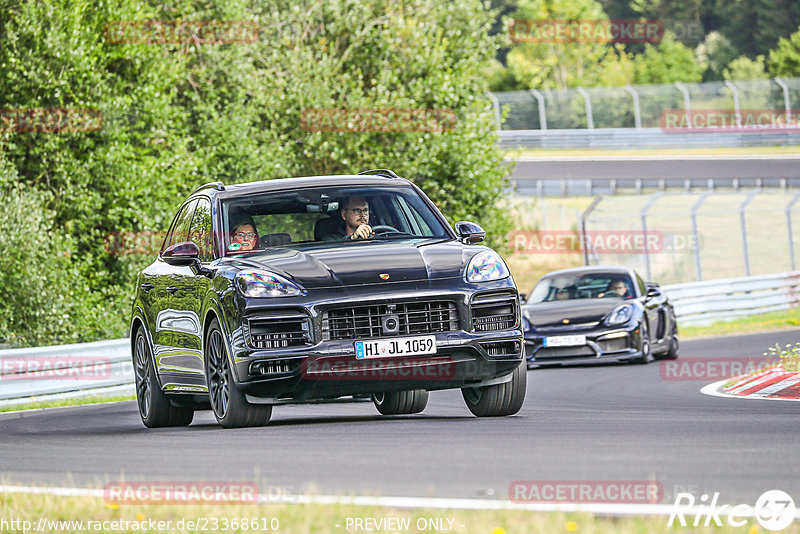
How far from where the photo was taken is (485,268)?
9.69 meters

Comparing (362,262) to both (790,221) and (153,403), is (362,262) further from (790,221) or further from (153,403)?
(790,221)

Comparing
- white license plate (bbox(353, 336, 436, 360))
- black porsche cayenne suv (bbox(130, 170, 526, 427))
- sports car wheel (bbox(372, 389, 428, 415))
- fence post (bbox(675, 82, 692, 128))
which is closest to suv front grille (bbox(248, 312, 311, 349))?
black porsche cayenne suv (bbox(130, 170, 526, 427))

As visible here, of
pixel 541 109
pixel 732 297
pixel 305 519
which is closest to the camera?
pixel 305 519

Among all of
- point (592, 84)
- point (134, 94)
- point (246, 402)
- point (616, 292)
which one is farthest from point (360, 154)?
point (592, 84)

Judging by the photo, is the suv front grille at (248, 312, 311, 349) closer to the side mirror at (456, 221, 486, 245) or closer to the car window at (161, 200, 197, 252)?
the side mirror at (456, 221, 486, 245)

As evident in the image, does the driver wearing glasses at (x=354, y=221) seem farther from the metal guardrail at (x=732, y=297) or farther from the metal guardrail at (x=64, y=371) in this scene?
the metal guardrail at (x=732, y=297)

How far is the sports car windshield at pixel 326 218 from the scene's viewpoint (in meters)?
10.4

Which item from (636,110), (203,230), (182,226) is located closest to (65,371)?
(182,226)

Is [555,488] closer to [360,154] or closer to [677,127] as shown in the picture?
[360,154]

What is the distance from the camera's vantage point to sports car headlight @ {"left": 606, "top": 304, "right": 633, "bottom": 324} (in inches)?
731

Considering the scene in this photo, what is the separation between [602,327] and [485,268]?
30.0ft

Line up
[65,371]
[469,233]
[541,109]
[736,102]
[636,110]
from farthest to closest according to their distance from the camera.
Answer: [541,109], [636,110], [736,102], [65,371], [469,233]

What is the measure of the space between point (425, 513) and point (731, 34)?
100350mm

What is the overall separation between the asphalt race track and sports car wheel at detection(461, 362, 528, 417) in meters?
0.13
